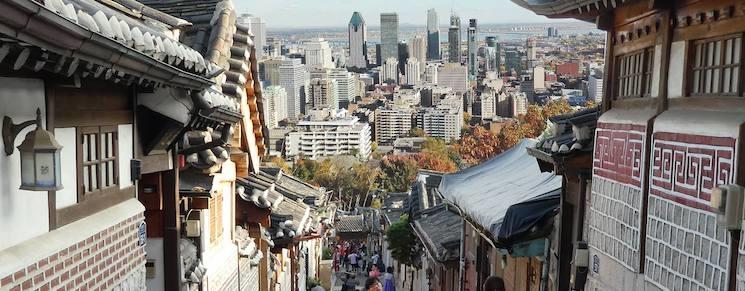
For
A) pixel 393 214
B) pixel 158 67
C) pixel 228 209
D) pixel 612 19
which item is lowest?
pixel 393 214

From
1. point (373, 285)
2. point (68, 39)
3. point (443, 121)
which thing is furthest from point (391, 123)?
point (68, 39)

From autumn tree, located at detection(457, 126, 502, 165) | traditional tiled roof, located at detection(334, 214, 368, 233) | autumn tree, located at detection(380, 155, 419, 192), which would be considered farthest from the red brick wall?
autumn tree, located at detection(380, 155, 419, 192)

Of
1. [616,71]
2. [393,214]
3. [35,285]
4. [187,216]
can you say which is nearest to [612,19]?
[616,71]

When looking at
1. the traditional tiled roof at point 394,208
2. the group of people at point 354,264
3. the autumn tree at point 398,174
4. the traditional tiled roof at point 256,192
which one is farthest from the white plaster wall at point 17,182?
the autumn tree at point 398,174

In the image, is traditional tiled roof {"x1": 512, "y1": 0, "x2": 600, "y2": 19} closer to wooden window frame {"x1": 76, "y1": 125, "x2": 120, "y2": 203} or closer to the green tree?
wooden window frame {"x1": 76, "y1": 125, "x2": 120, "y2": 203}

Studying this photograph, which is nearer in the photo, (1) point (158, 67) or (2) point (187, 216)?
(1) point (158, 67)

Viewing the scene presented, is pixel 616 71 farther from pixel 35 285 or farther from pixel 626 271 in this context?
pixel 35 285

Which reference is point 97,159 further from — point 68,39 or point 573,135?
point 573,135
